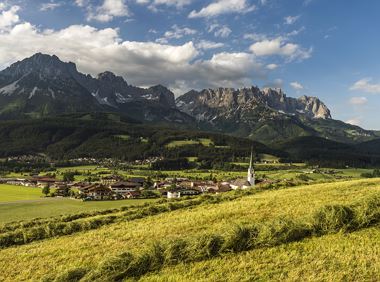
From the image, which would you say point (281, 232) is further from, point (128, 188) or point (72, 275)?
point (128, 188)

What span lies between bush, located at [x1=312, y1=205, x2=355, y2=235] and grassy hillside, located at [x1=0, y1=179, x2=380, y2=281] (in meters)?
0.46

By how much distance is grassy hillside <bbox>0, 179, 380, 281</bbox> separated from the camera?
1631cm

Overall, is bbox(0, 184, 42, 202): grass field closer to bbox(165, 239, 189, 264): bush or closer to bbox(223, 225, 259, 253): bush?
bbox(165, 239, 189, 264): bush

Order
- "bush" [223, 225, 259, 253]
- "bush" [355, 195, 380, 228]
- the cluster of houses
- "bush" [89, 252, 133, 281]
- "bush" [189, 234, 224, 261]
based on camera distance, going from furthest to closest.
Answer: the cluster of houses < "bush" [355, 195, 380, 228] < "bush" [223, 225, 259, 253] < "bush" [189, 234, 224, 261] < "bush" [89, 252, 133, 281]

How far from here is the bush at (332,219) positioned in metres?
20.8

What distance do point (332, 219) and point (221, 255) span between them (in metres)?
6.65

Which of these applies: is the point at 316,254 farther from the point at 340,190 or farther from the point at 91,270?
the point at 340,190

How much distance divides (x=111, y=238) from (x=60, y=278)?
9997mm

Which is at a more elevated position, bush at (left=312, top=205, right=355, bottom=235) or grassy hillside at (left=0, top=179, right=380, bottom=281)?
bush at (left=312, top=205, right=355, bottom=235)

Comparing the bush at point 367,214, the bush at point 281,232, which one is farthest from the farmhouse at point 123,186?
the bush at point 281,232

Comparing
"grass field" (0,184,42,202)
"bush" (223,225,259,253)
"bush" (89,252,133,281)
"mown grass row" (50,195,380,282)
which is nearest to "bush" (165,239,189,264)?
"mown grass row" (50,195,380,282)

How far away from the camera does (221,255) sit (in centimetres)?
1853

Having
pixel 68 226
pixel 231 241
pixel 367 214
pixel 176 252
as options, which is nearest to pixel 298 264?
pixel 231 241

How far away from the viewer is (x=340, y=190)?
37.9 meters
